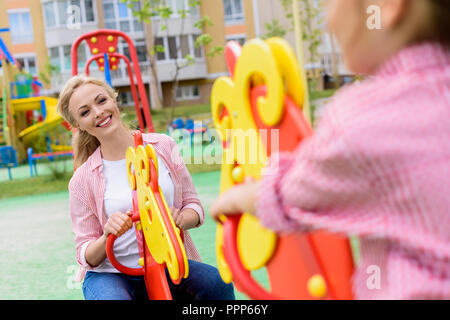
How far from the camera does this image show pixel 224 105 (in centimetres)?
95

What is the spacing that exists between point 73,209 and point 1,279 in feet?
6.47

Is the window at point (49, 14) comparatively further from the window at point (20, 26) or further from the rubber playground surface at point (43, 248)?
the rubber playground surface at point (43, 248)

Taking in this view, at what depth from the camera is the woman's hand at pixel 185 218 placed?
1.66 metres

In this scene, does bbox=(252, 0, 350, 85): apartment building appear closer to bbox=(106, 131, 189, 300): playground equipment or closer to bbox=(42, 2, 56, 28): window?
bbox=(42, 2, 56, 28): window

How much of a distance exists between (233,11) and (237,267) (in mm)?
20909

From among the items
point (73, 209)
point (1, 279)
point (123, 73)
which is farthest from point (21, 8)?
point (73, 209)

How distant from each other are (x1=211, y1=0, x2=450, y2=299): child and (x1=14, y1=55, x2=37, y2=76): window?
2258cm

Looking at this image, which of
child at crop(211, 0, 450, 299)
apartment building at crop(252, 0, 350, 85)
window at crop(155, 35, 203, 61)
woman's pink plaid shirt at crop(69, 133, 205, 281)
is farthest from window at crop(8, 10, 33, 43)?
child at crop(211, 0, 450, 299)

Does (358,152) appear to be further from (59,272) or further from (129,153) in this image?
(59,272)

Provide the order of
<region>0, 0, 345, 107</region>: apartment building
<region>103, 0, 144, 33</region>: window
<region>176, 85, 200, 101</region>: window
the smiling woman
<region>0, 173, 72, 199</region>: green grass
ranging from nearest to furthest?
1. the smiling woman
2. <region>0, 173, 72, 199</region>: green grass
3. <region>0, 0, 345, 107</region>: apartment building
4. <region>103, 0, 144, 33</region>: window
5. <region>176, 85, 200, 101</region>: window

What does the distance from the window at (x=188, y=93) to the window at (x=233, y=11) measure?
10.5 ft

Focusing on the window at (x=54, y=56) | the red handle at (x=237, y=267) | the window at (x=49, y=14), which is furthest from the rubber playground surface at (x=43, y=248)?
the window at (x=49, y=14)

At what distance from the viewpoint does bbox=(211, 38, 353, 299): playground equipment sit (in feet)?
2.51

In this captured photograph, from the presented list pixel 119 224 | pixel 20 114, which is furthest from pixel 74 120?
→ pixel 20 114
